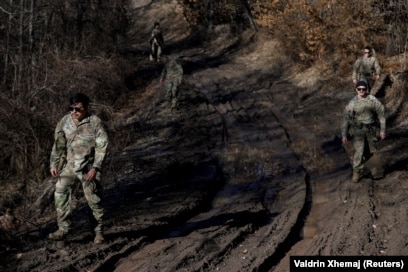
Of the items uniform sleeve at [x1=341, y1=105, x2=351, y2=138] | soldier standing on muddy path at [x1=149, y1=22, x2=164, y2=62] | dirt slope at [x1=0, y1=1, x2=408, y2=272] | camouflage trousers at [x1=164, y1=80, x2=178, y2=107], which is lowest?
dirt slope at [x1=0, y1=1, x2=408, y2=272]

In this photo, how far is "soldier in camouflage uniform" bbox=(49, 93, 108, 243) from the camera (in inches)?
245

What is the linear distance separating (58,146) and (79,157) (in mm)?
345

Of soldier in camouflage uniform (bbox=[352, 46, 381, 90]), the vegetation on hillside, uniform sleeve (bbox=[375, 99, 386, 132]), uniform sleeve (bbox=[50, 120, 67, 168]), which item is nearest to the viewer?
uniform sleeve (bbox=[50, 120, 67, 168])

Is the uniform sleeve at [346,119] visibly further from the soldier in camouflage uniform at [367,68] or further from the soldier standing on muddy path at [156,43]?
the soldier standing on muddy path at [156,43]

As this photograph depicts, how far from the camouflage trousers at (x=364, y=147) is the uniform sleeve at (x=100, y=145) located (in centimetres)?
450

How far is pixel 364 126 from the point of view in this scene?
330 inches

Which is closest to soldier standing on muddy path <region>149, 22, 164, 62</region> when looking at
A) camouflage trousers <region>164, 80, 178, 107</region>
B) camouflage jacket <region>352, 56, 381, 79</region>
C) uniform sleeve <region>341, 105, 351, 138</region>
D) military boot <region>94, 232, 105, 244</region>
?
camouflage trousers <region>164, 80, 178, 107</region>

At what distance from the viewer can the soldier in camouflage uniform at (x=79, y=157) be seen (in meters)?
6.22

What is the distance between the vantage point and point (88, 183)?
6164 millimetres

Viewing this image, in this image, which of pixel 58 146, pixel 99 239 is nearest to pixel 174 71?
pixel 58 146

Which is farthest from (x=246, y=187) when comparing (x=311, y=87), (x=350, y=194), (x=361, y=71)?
(x=311, y=87)

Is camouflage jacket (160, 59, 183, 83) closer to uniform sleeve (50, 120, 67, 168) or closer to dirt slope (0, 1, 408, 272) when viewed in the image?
dirt slope (0, 1, 408, 272)

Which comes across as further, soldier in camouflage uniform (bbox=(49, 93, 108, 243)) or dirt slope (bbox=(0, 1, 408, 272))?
soldier in camouflage uniform (bbox=(49, 93, 108, 243))

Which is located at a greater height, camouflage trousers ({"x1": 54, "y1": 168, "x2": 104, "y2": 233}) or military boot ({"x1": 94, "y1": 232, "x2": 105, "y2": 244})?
camouflage trousers ({"x1": 54, "y1": 168, "x2": 104, "y2": 233})
